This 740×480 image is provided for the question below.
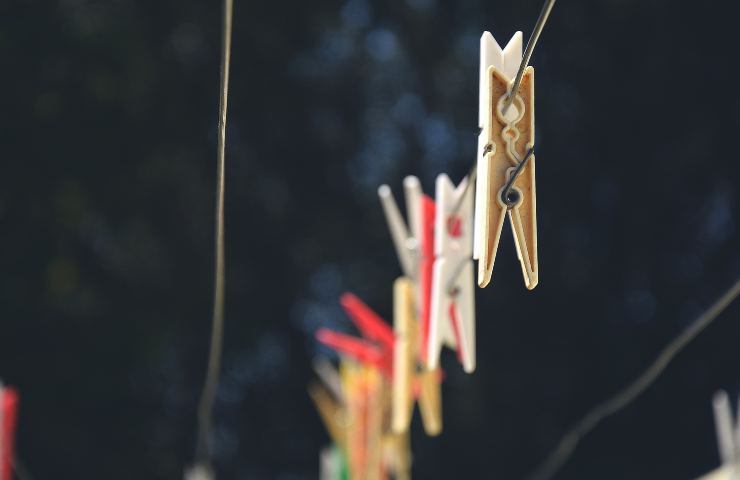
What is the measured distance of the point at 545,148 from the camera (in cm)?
574

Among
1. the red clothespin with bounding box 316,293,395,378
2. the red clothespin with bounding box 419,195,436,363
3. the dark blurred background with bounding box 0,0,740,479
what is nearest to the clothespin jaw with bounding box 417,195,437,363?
the red clothespin with bounding box 419,195,436,363

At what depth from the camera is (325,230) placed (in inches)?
230

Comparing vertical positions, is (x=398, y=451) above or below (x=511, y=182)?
below

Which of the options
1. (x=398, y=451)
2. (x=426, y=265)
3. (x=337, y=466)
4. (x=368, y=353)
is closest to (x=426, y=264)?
(x=426, y=265)

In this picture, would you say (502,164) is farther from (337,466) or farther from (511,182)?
(337,466)

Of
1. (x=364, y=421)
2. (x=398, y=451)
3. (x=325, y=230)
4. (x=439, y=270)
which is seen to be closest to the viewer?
(x=439, y=270)

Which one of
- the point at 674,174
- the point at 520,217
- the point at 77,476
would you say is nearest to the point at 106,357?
the point at 77,476

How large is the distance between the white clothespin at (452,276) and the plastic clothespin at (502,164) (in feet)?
2.00

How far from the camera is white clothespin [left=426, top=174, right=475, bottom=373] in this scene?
8.19 ft

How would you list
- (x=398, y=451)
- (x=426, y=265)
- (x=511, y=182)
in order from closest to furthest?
(x=511, y=182) < (x=426, y=265) < (x=398, y=451)

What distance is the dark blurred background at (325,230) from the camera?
5.51 meters

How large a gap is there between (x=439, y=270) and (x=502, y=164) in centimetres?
66

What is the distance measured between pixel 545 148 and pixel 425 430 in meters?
1.26

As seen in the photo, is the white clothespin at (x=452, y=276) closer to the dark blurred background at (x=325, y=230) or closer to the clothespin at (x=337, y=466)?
the clothespin at (x=337, y=466)
